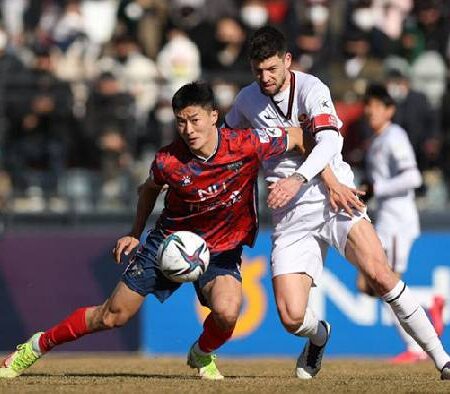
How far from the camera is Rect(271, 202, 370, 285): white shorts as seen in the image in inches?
382

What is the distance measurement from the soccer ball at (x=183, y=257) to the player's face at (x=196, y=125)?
0.66 metres

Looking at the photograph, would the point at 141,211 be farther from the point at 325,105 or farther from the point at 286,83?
the point at 325,105

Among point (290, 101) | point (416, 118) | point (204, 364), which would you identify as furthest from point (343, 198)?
point (416, 118)

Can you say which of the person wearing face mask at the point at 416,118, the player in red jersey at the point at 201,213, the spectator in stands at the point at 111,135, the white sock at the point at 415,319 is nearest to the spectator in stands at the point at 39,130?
the spectator in stands at the point at 111,135

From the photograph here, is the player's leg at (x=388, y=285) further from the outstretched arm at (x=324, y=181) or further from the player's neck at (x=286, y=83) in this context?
the player's neck at (x=286, y=83)

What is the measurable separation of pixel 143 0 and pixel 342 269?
5220 millimetres

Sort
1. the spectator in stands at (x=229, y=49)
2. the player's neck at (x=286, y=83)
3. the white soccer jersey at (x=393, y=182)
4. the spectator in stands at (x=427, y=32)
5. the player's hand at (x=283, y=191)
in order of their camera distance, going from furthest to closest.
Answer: the spectator in stands at (x=427, y=32), the spectator in stands at (x=229, y=49), the white soccer jersey at (x=393, y=182), the player's neck at (x=286, y=83), the player's hand at (x=283, y=191)

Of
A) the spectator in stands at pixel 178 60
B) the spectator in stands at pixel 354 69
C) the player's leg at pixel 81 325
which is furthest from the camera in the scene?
the spectator in stands at pixel 178 60

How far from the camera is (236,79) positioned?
55.7ft

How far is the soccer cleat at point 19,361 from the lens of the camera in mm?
9578

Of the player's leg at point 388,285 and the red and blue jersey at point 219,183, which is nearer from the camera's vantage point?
the red and blue jersey at point 219,183

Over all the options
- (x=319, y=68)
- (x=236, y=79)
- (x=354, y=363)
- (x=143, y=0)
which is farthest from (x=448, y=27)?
(x=354, y=363)

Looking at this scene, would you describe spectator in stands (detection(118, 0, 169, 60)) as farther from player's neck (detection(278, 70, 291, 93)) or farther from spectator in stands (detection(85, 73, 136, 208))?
player's neck (detection(278, 70, 291, 93))

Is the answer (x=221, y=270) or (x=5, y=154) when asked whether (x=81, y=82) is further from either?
(x=221, y=270)
